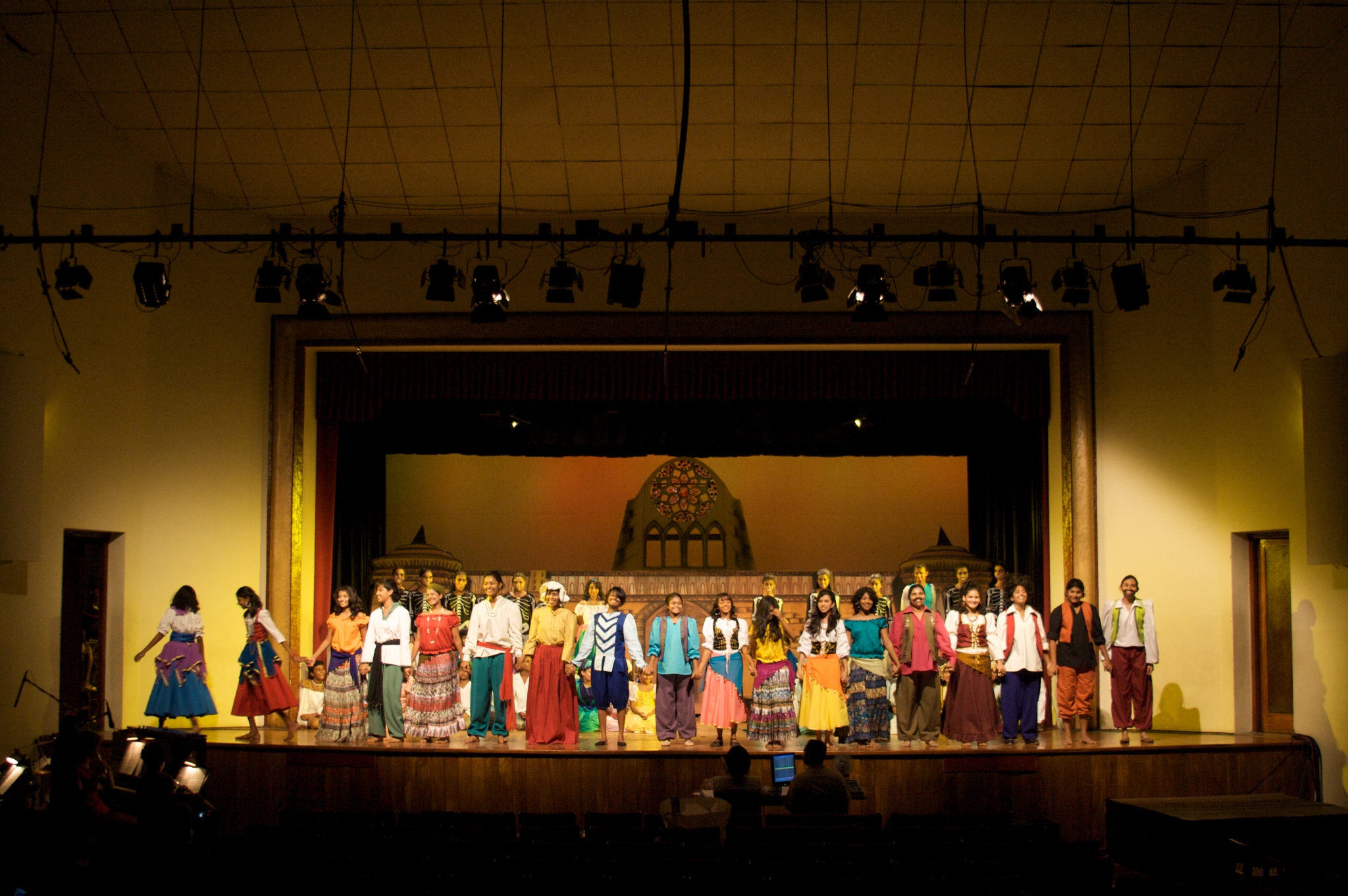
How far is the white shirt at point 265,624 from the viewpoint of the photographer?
8820 mm

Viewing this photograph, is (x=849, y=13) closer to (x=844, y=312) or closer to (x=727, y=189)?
(x=727, y=189)

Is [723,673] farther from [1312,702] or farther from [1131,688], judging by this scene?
[1312,702]

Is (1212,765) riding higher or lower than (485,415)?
lower

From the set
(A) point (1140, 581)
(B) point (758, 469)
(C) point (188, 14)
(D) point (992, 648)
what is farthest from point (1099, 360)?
(C) point (188, 14)

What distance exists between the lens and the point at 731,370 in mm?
10664

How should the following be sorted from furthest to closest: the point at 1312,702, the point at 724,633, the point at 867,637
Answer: the point at 724,633
the point at 867,637
the point at 1312,702

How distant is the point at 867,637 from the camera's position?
8.63 meters

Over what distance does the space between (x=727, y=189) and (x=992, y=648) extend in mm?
4458

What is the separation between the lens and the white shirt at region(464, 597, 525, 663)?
29.0 feet

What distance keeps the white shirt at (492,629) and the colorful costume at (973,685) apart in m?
3.27

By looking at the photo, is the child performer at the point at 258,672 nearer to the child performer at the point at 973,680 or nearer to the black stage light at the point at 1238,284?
the black stage light at the point at 1238,284

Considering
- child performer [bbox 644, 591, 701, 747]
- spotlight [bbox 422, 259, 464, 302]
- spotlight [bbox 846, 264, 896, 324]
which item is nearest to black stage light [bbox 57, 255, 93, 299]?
spotlight [bbox 422, 259, 464, 302]

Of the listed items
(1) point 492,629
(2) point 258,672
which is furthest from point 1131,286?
(2) point 258,672

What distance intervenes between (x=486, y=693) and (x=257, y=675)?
174 cm
